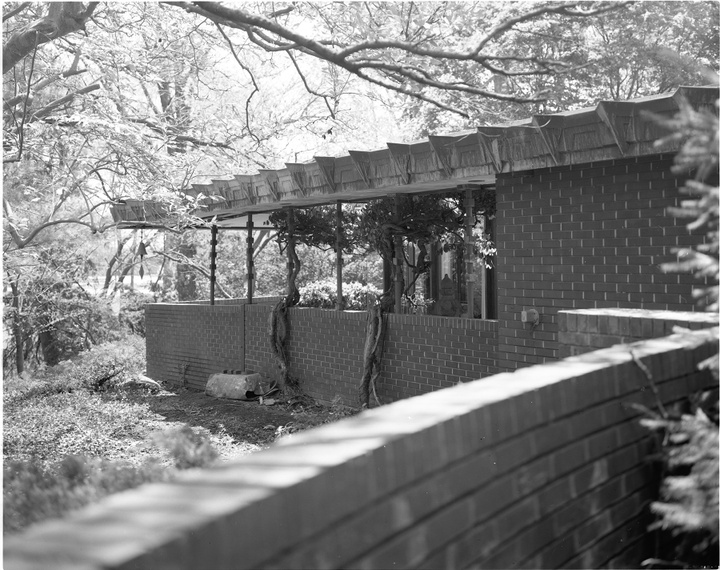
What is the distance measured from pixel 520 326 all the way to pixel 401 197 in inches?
137

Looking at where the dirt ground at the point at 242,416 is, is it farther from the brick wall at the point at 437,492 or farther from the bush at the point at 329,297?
the brick wall at the point at 437,492

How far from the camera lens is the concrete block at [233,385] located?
1412 centimetres

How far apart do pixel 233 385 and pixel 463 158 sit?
677cm

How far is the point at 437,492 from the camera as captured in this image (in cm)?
249

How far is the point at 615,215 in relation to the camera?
8094mm

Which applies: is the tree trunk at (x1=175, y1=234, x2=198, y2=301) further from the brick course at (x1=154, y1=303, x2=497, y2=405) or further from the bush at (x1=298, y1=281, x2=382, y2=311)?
the bush at (x1=298, y1=281, x2=382, y2=311)

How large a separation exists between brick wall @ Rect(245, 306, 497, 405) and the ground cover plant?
614 millimetres

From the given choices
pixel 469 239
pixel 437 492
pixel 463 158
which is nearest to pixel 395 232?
pixel 469 239

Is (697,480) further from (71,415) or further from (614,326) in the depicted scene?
(71,415)

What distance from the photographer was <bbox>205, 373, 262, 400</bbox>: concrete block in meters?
14.1

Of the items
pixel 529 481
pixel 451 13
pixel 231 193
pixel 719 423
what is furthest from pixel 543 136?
pixel 231 193

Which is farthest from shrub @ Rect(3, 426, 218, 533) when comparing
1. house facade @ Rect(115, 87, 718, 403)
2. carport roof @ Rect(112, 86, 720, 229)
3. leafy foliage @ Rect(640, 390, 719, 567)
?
house facade @ Rect(115, 87, 718, 403)

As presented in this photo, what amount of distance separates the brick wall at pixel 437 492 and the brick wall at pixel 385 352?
6.60 metres

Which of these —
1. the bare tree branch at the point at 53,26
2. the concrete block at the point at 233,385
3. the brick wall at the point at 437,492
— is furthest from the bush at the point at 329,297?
the brick wall at the point at 437,492
